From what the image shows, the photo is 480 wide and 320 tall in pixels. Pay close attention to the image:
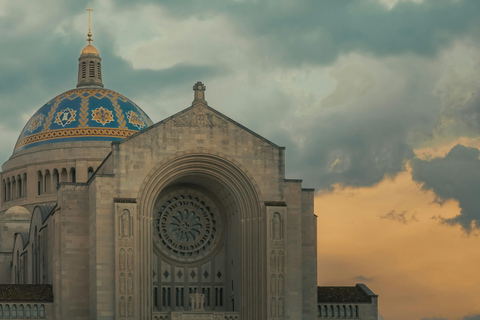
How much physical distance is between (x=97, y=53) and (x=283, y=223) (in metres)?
31.5

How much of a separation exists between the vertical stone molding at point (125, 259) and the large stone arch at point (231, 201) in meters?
0.65

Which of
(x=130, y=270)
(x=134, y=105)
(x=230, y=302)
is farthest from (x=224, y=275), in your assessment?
(x=134, y=105)

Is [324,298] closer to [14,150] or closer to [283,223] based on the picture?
[283,223]

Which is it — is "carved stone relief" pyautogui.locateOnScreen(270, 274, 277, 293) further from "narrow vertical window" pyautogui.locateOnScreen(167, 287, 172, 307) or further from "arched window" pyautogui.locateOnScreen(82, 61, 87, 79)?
"arched window" pyautogui.locateOnScreen(82, 61, 87, 79)

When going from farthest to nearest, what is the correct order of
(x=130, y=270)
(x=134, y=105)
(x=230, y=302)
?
(x=134, y=105) → (x=230, y=302) → (x=130, y=270)

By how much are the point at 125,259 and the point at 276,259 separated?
26.2 feet

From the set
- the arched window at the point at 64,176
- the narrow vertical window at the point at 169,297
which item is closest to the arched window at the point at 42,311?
the narrow vertical window at the point at 169,297

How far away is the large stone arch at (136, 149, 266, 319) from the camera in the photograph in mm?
67438

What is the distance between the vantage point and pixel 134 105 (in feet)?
302

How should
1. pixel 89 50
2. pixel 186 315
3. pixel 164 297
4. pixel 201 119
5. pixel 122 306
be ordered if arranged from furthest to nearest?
1. pixel 89 50
2. pixel 164 297
3. pixel 201 119
4. pixel 186 315
5. pixel 122 306

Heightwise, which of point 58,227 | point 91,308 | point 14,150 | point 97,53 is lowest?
point 91,308

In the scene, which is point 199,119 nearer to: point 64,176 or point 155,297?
point 155,297

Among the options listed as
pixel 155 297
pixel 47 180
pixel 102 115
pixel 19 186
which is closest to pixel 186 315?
pixel 155 297

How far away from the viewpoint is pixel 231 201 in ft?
232
